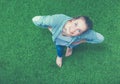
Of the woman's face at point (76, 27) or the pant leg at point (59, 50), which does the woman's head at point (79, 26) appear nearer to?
the woman's face at point (76, 27)

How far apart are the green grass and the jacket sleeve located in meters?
0.14

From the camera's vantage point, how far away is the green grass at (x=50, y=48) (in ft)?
8.09

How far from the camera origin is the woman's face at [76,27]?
7.30ft

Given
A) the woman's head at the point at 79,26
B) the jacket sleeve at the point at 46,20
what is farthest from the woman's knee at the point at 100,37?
the jacket sleeve at the point at 46,20

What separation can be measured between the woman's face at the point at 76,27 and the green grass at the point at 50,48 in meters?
0.31

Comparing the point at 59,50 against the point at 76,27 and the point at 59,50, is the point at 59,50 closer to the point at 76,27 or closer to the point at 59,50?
the point at 59,50

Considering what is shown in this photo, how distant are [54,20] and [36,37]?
24 centimetres

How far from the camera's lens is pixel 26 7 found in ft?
8.65

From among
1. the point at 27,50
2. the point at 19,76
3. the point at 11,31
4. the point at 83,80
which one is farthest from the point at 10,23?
the point at 83,80

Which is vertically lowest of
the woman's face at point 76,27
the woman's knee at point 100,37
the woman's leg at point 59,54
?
the woman's leg at point 59,54

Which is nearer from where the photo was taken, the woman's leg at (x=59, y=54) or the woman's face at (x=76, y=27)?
the woman's face at (x=76, y=27)

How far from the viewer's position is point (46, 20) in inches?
95.1

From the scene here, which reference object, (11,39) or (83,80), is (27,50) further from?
(83,80)

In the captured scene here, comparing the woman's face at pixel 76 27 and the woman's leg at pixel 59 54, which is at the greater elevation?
the woman's face at pixel 76 27
